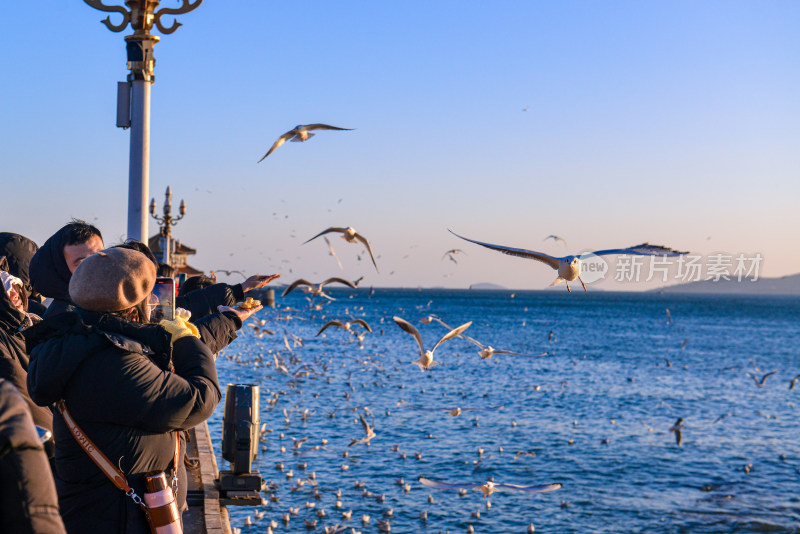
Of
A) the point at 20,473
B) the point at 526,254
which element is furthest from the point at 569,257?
the point at 20,473

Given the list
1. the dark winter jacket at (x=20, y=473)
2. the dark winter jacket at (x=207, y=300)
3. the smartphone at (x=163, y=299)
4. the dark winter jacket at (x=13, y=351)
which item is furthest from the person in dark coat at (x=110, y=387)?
the dark winter jacket at (x=207, y=300)

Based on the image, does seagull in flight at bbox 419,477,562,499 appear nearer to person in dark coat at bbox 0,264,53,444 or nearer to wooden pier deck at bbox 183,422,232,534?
wooden pier deck at bbox 183,422,232,534

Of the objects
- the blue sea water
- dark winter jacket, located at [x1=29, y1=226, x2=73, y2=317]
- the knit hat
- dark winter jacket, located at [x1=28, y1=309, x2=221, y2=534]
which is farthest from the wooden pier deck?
the blue sea water

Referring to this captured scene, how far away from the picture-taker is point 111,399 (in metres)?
2.78

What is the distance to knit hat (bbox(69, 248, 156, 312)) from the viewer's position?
2.80 meters

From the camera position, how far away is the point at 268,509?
607 inches

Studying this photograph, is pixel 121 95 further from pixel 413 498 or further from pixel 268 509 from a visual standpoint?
pixel 413 498

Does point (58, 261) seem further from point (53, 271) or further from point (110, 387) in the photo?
point (110, 387)

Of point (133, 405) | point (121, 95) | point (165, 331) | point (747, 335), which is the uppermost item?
point (121, 95)

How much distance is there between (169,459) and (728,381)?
147 ft

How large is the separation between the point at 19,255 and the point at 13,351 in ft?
3.18

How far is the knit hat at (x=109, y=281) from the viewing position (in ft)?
9.18

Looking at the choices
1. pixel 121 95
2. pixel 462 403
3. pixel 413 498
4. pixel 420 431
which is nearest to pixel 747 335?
pixel 462 403

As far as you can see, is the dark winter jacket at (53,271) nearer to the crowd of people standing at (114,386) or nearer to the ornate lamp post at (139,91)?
the crowd of people standing at (114,386)
